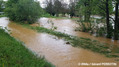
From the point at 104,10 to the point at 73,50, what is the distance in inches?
197

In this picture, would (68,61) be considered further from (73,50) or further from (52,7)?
(52,7)

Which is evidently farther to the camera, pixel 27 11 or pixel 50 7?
pixel 50 7

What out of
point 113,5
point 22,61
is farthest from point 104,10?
point 22,61

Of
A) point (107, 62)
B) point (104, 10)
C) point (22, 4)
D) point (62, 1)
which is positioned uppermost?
point (62, 1)

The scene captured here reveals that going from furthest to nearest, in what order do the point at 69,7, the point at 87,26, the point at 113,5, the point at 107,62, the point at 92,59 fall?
the point at 69,7 < the point at 87,26 < the point at 113,5 < the point at 92,59 < the point at 107,62

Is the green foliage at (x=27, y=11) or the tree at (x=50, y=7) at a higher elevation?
the tree at (x=50, y=7)

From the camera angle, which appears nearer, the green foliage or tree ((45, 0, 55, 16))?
the green foliage

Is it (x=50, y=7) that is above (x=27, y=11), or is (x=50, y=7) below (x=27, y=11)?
above

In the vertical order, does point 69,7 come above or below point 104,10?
above

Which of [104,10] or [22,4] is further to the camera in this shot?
[22,4]

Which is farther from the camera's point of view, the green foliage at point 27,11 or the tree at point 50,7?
the tree at point 50,7

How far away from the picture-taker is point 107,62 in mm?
4984

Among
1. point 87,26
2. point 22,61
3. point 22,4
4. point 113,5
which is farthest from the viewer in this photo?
point 22,4

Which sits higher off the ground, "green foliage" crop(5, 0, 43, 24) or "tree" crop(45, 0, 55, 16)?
"tree" crop(45, 0, 55, 16)
